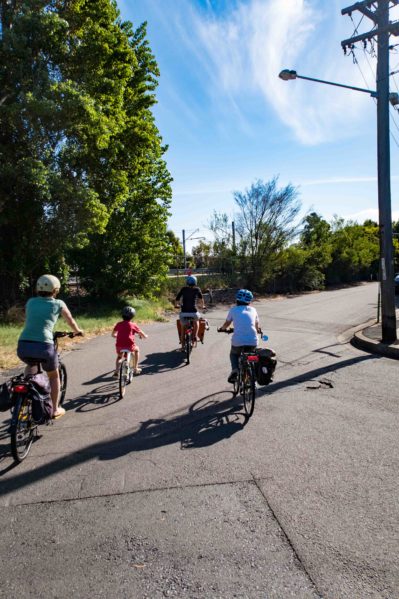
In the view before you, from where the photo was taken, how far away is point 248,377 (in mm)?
5562

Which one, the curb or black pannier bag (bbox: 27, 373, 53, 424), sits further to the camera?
the curb

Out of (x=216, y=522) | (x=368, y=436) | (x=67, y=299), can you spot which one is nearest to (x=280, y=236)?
(x=67, y=299)

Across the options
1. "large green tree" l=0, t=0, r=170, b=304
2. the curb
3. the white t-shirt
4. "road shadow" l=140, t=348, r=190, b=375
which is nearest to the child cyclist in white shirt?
the white t-shirt

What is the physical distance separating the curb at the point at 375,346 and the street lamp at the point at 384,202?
371mm

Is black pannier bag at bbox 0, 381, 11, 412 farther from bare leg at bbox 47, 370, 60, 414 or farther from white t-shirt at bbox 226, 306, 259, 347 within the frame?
white t-shirt at bbox 226, 306, 259, 347

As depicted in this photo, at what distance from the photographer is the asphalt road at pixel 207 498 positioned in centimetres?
254

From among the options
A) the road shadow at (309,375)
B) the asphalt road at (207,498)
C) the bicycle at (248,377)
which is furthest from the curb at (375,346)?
the bicycle at (248,377)

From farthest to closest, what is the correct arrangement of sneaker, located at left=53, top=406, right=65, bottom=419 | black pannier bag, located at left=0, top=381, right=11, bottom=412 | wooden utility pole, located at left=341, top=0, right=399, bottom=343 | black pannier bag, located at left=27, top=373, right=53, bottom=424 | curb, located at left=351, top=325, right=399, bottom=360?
wooden utility pole, located at left=341, top=0, right=399, bottom=343 < curb, located at left=351, top=325, right=399, bottom=360 < sneaker, located at left=53, top=406, right=65, bottom=419 < black pannier bag, located at left=27, top=373, right=53, bottom=424 < black pannier bag, located at left=0, top=381, right=11, bottom=412

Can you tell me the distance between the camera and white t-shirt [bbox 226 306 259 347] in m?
5.80

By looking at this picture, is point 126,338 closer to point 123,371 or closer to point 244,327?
point 123,371

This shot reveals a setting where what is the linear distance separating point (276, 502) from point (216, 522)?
58 cm

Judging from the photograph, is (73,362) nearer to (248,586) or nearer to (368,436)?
(368,436)

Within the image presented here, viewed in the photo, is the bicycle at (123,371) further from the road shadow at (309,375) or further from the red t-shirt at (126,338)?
the road shadow at (309,375)

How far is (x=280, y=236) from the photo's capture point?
27.9 metres
